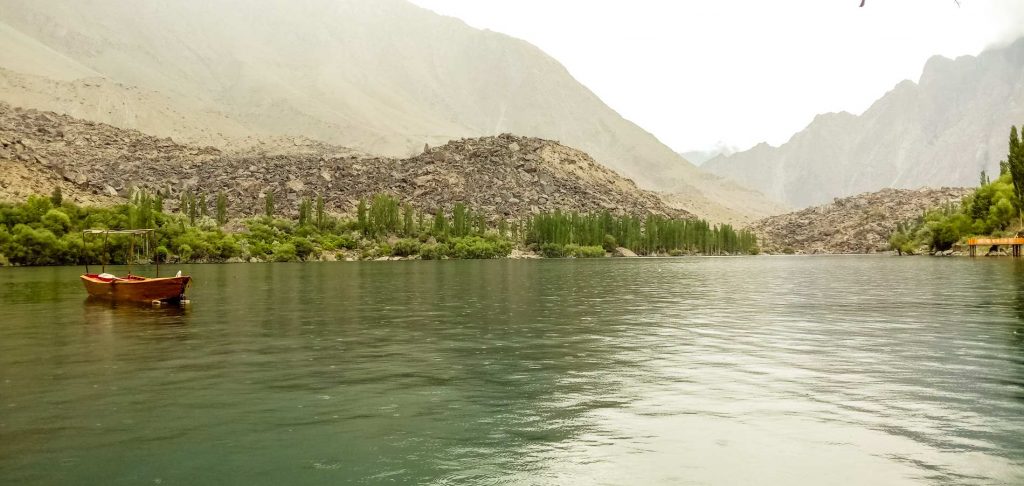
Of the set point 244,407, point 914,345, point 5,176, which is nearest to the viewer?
point 244,407

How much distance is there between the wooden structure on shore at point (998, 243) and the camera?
164 m

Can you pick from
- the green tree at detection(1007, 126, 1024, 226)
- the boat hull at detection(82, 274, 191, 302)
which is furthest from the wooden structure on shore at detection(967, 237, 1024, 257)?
the boat hull at detection(82, 274, 191, 302)

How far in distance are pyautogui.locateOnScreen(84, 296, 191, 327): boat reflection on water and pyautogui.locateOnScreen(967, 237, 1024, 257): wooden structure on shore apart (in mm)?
163426

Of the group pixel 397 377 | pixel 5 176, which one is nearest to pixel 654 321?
pixel 397 377

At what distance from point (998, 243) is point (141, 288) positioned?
6609 inches

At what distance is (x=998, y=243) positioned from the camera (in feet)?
550

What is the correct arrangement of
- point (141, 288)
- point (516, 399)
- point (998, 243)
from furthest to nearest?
point (998, 243) → point (141, 288) → point (516, 399)

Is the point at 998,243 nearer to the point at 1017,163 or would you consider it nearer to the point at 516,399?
the point at 1017,163

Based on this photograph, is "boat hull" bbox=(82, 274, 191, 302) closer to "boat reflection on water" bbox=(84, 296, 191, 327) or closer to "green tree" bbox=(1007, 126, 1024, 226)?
"boat reflection on water" bbox=(84, 296, 191, 327)

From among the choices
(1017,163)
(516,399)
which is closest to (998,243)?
(1017,163)

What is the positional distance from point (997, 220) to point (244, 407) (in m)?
193

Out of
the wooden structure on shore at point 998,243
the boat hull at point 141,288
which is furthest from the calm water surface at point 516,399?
the wooden structure on shore at point 998,243

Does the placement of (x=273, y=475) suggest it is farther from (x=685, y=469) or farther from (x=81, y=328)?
(x=81, y=328)

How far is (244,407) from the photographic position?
78.5 ft
